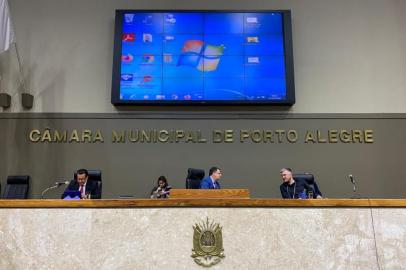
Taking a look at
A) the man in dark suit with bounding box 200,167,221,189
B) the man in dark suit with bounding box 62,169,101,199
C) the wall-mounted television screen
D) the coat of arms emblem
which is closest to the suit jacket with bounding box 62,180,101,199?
the man in dark suit with bounding box 62,169,101,199

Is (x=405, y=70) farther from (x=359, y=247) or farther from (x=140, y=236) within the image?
(x=140, y=236)

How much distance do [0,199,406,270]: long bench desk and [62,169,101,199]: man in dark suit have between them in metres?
1.93

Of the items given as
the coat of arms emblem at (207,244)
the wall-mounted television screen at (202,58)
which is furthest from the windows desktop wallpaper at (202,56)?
the coat of arms emblem at (207,244)

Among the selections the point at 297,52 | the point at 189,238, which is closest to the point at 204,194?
the point at 189,238

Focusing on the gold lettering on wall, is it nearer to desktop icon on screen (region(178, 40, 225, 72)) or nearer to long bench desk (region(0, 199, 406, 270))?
desktop icon on screen (region(178, 40, 225, 72))

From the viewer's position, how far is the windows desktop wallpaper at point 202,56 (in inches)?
280

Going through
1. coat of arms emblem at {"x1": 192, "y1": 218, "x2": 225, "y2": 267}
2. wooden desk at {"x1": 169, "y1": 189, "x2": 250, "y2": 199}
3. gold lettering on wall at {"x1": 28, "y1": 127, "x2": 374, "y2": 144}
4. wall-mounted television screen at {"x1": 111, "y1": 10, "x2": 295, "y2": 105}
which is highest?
wall-mounted television screen at {"x1": 111, "y1": 10, "x2": 295, "y2": 105}

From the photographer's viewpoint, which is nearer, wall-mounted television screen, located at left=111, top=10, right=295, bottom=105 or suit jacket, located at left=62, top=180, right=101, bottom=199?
suit jacket, located at left=62, top=180, right=101, bottom=199

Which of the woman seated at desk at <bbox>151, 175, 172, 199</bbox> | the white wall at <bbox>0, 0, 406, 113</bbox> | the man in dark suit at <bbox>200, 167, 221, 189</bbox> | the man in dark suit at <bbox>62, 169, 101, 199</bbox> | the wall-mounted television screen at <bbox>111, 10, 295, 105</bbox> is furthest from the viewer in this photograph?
the white wall at <bbox>0, 0, 406, 113</bbox>

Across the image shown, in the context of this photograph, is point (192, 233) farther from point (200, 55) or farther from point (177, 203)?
point (200, 55)

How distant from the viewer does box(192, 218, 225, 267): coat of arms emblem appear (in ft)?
11.8

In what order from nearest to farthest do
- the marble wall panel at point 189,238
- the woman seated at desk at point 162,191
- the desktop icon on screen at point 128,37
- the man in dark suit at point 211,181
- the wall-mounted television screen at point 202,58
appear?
the marble wall panel at point 189,238, the woman seated at desk at point 162,191, the man in dark suit at point 211,181, the wall-mounted television screen at point 202,58, the desktop icon on screen at point 128,37

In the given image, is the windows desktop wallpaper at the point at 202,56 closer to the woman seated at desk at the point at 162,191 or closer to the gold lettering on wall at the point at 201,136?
the gold lettering on wall at the point at 201,136

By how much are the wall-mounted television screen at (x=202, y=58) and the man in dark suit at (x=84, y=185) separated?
1739mm
